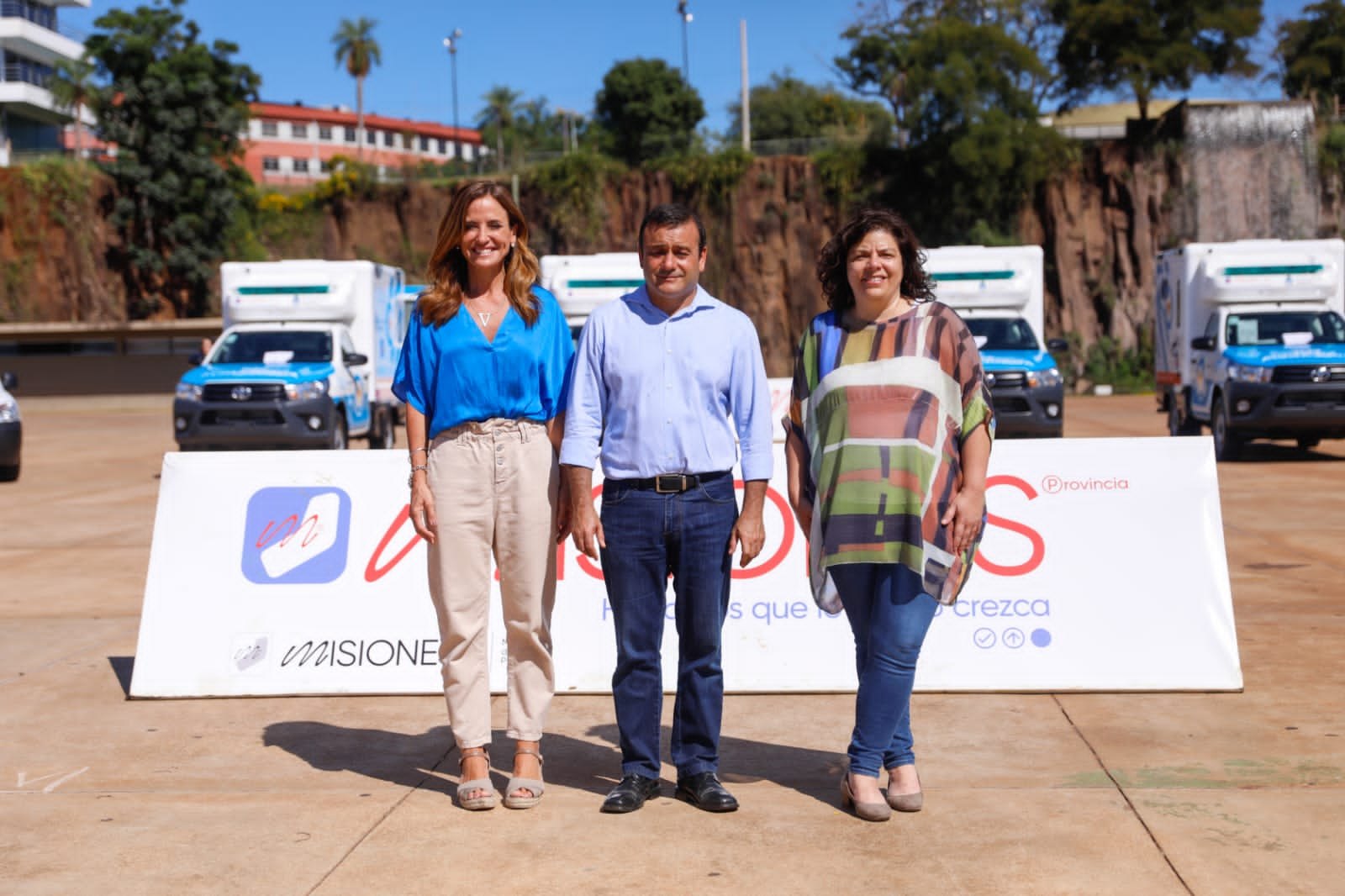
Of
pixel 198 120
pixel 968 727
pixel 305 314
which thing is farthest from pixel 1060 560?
pixel 198 120

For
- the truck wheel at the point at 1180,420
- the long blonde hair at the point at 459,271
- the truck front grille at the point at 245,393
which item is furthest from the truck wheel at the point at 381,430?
the long blonde hair at the point at 459,271

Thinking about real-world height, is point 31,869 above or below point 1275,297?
below

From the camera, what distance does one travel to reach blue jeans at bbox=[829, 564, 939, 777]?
4.67 meters

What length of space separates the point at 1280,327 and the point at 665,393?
53.9ft

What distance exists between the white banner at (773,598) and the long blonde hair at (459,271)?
192cm

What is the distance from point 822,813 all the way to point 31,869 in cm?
243

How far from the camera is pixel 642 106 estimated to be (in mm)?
61688

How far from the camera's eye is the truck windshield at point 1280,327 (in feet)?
61.7

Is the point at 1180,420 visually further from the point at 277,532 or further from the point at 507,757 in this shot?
the point at 507,757

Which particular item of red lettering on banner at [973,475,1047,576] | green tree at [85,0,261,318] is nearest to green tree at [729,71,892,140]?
green tree at [85,0,261,318]

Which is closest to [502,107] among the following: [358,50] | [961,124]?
[358,50]

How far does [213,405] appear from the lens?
19.6 m

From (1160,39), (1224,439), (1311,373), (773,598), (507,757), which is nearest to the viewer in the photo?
(507,757)

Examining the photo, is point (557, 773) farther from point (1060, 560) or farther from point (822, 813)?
point (1060, 560)
